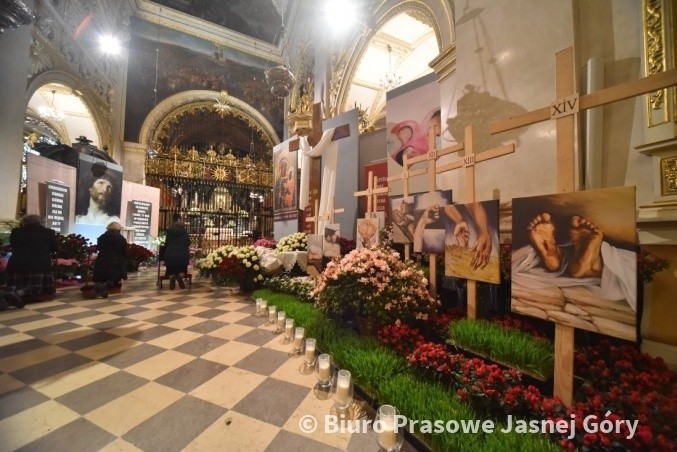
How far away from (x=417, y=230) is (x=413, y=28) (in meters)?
8.07

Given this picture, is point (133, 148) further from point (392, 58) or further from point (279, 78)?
point (392, 58)

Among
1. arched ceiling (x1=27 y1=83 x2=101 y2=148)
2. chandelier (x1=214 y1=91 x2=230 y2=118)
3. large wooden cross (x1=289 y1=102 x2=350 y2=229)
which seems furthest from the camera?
chandelier (x1=214 y1=91 x2=230 y2=118)

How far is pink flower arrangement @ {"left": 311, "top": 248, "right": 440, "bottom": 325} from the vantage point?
241 centimetres

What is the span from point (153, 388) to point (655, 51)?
475 centimetres

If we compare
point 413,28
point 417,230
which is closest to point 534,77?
point 417,230

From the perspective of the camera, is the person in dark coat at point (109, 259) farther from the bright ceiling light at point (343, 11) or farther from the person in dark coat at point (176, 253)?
the bright ceiling light at point (343, 11)

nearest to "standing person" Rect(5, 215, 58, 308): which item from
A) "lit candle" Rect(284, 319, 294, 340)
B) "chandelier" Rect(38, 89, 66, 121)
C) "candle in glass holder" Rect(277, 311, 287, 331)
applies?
"candle in glass holder" Rect(277, 311, 287, 331)

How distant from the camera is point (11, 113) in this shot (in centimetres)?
523

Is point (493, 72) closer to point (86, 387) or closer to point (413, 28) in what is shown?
point (86, 387)

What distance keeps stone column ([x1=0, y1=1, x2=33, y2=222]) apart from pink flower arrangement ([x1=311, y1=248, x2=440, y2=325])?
6.80 metres

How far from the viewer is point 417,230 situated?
290 cm

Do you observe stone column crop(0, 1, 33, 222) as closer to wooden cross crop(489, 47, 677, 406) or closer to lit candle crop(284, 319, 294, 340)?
lit candle crop(284, 319, 294, 340)

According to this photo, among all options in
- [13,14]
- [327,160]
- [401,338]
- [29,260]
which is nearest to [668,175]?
[401,338]

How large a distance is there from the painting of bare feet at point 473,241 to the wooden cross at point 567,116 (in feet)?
1.64
